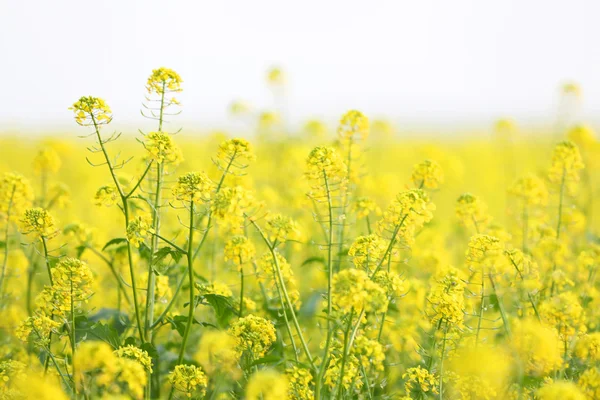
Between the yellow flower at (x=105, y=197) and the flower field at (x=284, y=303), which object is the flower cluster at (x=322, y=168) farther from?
the yellow flower at (x=105, y=197)

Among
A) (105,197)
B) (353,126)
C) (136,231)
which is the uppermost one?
(353,126)

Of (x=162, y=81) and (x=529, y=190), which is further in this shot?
(x=529, y=190)

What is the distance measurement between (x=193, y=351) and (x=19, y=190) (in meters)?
1.72

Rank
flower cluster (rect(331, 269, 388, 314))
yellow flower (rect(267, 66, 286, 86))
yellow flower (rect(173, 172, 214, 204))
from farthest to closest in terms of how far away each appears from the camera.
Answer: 1. yellow flower (rect(267, 66, 286, 86))
2. yellow flower (rect(173, 172, 214, 204))
3. flower cluster (rect(331, 269, 388, 314))

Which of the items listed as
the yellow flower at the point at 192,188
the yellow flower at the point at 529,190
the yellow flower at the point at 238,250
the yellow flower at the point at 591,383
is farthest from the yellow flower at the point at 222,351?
the yellow flower at the point at 529,190

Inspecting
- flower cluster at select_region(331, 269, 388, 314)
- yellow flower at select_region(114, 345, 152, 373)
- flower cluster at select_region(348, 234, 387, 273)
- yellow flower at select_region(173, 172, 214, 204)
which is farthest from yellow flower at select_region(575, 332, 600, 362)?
yellow flower at select_region(114, 345, 152, 373)

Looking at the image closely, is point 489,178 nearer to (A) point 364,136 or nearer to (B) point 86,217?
(B) point 86,217

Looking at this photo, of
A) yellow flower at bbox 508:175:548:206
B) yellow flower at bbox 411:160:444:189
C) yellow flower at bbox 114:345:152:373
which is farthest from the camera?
yellow flower at bbox 508:175:548:206

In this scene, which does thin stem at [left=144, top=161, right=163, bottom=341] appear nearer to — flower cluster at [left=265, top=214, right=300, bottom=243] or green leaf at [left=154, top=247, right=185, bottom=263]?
green leaf at [left=154, top=247, right=185, bottom=263]

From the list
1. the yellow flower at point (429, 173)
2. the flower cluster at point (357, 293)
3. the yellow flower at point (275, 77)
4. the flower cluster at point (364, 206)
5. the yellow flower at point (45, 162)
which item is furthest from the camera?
the yellow flower at point (275, 77)

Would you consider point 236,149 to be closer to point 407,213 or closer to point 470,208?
point 407,213

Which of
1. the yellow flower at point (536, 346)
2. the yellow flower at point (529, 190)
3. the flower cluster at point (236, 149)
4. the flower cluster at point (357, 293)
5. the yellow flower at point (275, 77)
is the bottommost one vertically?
the yellow flower at point (536, 346)

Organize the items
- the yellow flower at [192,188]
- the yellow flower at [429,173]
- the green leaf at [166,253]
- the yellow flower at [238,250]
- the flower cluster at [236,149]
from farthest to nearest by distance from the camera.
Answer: the yellow flower at [429,173]
the yellow flower at [238,250]
the flower cluster at [236,149]
the green leaf at [166,253]
the yellow flower at [192,188]

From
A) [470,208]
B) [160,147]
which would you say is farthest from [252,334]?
[470,208]
